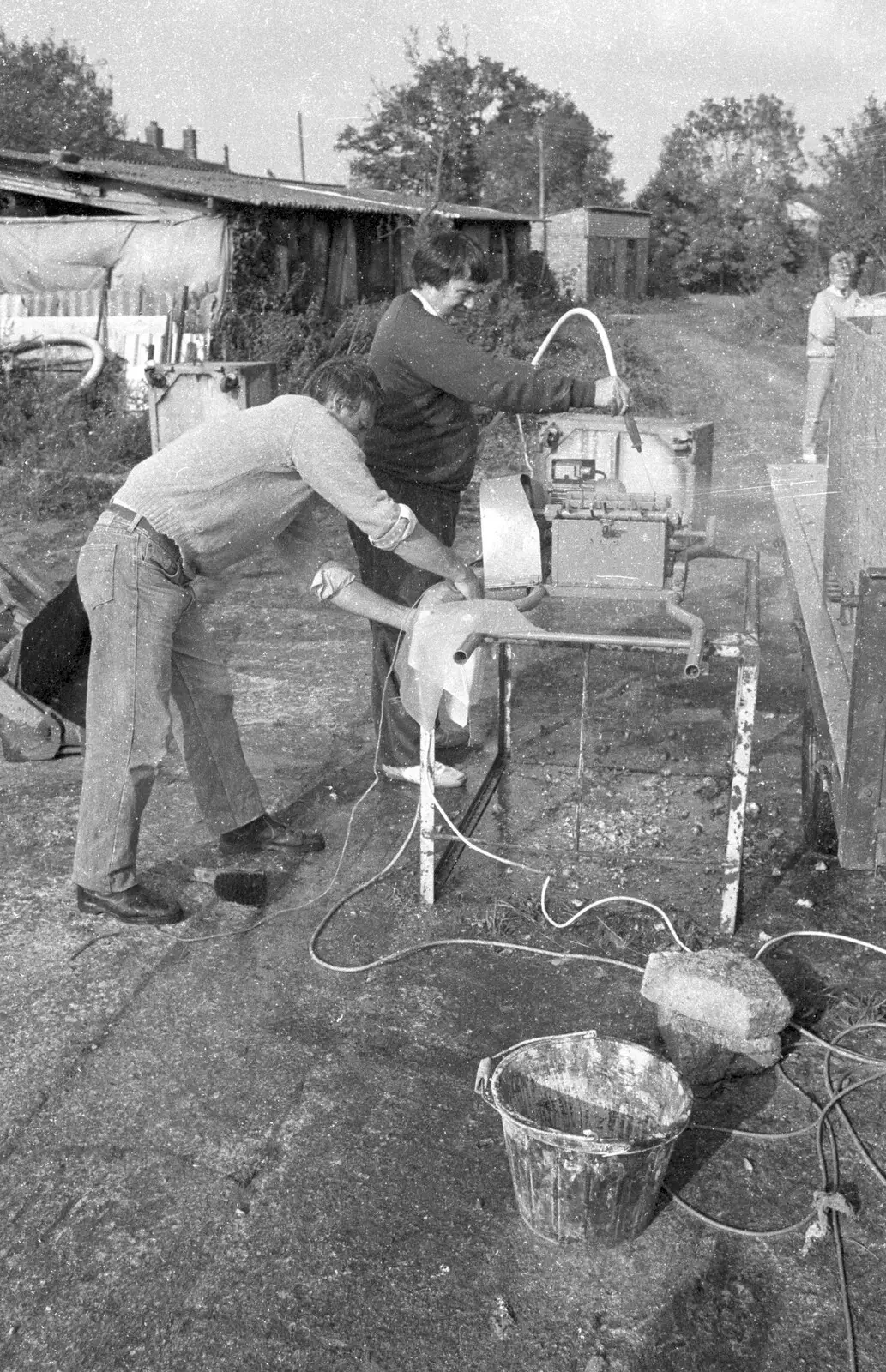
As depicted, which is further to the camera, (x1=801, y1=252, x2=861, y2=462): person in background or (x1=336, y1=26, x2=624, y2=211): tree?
(x1=336, y1=26, x2=624, y2=211): tree

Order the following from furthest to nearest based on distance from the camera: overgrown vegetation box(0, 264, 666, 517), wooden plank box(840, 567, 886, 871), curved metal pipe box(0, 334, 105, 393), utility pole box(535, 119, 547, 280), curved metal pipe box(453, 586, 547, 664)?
utility pole box(535, 119, 547, 280), curved metal pipe box(0, 334, 105, 393), overgrown vegetation box(0, 264, 666, 517), curved metal pipe box(453, 586, 547, 664), wooden plank box(840, 567, 886, 871)

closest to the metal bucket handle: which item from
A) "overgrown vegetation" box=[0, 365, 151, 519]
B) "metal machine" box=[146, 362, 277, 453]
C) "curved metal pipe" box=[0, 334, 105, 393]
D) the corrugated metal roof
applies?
"overgrown vegetation" box=[0, 365, 151, 519]

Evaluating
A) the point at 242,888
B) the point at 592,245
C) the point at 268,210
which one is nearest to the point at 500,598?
the point at 242,888

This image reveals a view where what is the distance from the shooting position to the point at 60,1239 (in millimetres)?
2578

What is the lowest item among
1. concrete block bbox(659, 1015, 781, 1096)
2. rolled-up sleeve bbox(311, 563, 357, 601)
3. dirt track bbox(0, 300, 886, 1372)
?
dirt track bbox(0, 300, 886, 1372)

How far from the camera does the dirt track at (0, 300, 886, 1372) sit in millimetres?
2359

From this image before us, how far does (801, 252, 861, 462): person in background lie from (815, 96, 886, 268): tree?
22958 millimetres

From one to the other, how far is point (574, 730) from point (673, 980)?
2.38 m

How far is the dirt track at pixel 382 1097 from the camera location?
2359 millimetres

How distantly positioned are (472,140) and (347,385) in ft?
138

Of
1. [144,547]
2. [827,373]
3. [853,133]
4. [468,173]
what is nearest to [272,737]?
[144,547]

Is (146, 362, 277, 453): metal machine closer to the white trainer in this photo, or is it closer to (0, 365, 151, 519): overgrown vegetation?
(0, 365, 151, 519): overgrown vegetation

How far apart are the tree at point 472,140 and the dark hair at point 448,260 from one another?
32.6m

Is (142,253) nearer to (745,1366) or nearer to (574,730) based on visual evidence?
(574,730)
